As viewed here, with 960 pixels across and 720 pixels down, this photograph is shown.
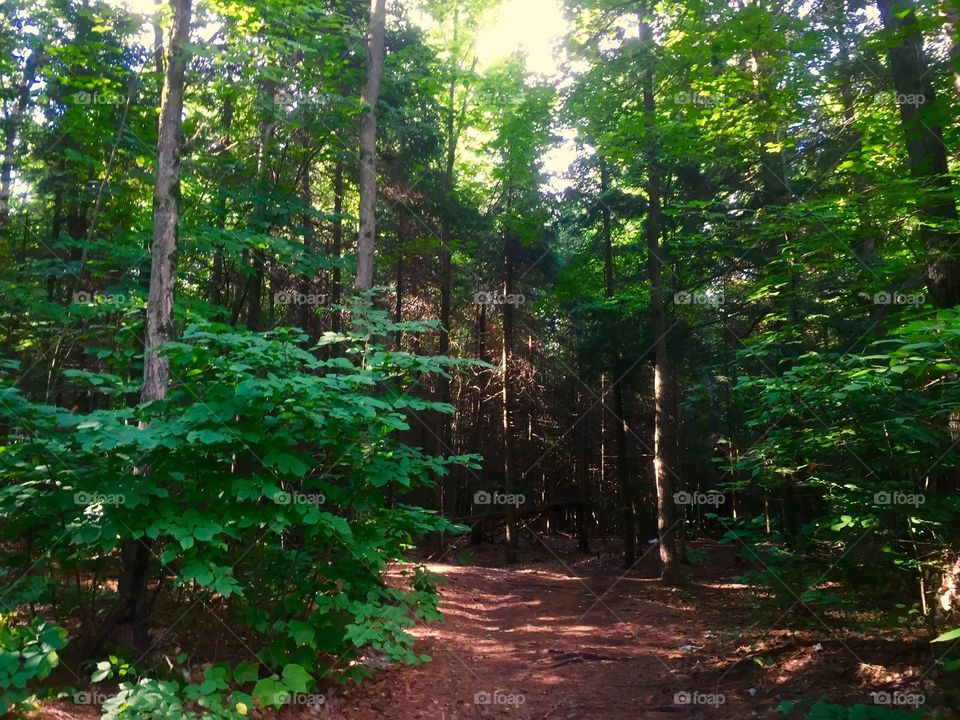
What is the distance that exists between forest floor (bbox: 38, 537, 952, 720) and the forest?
0.06 meters

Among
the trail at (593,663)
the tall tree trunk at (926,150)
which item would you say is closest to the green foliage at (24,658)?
the trail at (593,663)

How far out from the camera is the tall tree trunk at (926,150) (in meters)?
6.73

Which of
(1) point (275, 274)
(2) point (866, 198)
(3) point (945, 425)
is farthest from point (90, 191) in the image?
(3) point (945, 425)

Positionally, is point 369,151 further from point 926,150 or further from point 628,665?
point 628,665

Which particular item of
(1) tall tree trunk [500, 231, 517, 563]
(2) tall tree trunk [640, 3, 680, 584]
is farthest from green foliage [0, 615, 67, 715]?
(1) tall tree trunk [500, 231, 517, 563]

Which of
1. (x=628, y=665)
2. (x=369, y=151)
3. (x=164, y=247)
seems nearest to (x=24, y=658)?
(x=164, y=247)

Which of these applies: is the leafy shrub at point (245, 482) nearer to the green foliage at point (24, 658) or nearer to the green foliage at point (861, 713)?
the green foliage at point (24, 658)

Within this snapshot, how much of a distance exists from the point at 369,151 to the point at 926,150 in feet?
29.0

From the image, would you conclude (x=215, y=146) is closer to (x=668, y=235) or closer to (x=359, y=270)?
(x=359, y=270)

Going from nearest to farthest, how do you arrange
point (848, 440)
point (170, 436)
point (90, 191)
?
point (170, 436)
point (848, 440)
point (90, 191)

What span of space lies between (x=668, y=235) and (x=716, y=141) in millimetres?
6941

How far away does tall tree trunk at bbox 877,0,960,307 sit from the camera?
6.73 m

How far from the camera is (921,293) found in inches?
297

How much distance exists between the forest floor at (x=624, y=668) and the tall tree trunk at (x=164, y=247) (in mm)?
1504
